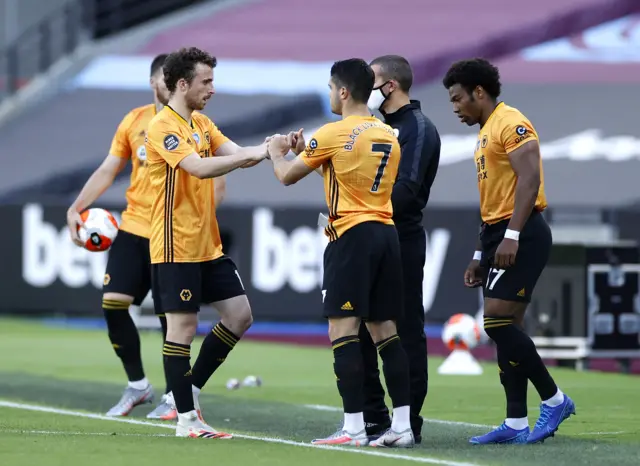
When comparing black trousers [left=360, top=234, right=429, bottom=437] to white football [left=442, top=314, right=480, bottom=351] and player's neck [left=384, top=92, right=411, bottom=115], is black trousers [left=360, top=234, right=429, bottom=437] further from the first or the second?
white football [left=442, top=314, right=480, bottom=351]

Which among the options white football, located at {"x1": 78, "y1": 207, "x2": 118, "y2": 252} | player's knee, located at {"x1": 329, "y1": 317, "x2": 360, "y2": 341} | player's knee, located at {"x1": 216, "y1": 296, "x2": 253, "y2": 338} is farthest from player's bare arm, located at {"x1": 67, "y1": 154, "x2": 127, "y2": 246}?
player's knee, located at {"x1": 329, "y1": 317, "x2": 360, "y2": 341}

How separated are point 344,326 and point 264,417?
2.44m

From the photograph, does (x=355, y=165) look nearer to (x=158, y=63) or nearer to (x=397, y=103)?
(x=397, y=103)

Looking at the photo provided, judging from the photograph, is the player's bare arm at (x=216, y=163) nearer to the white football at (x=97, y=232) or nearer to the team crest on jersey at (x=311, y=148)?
the team crest on jersey at (x=311, y=148)

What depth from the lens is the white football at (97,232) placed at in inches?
371

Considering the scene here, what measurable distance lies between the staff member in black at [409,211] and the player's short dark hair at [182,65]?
0.98m

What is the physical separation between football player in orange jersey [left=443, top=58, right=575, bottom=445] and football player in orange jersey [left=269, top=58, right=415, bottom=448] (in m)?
0.64

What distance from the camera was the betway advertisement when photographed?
1952cm

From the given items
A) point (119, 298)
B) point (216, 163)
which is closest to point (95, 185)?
point (119, 298)

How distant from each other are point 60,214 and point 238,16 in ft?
26.5

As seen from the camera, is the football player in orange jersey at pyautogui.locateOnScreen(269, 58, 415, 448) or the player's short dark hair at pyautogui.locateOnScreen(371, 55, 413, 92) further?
the player's short dark hair at pyautogui.locateOnScreen(371, 55, 413, 92)

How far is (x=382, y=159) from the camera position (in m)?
6.96

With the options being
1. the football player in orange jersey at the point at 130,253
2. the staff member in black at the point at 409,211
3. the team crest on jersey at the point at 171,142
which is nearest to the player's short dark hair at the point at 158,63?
the football player in orange jersey at the point at 130,253

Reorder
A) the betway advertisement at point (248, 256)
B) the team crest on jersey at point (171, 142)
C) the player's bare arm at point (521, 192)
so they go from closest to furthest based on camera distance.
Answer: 1. the player's bare arm at point (521, 192)
2. the team crest on jersey at point (171, 142)
3. the betway advertisement at point (248, 256)
